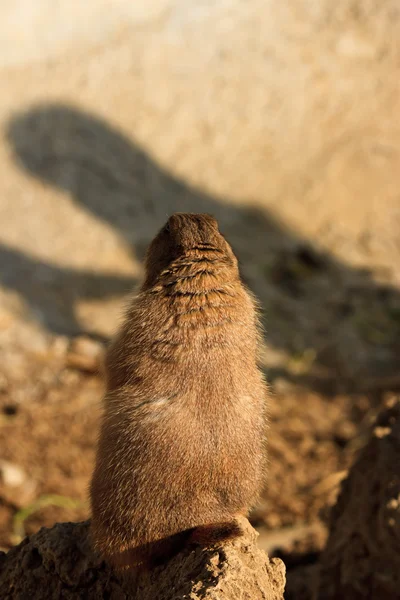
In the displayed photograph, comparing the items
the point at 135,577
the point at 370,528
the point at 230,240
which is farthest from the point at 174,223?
the point at 230,240

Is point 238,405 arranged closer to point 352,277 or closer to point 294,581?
point 294,581

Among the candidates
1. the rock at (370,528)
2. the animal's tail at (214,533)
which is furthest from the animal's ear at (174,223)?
the rock at (370,528)

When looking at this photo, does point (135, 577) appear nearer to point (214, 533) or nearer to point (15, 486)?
point (214, 533)

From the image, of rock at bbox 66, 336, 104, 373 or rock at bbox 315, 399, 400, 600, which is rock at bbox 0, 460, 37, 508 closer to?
rock at bbox 66, 336, 104, 373

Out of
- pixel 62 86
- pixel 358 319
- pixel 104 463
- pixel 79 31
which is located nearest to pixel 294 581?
pixel 104 463

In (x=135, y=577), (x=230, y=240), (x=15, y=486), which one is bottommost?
(x=135, y=577)

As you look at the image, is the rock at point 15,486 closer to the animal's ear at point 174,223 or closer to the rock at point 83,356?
the rock at point 83,356
